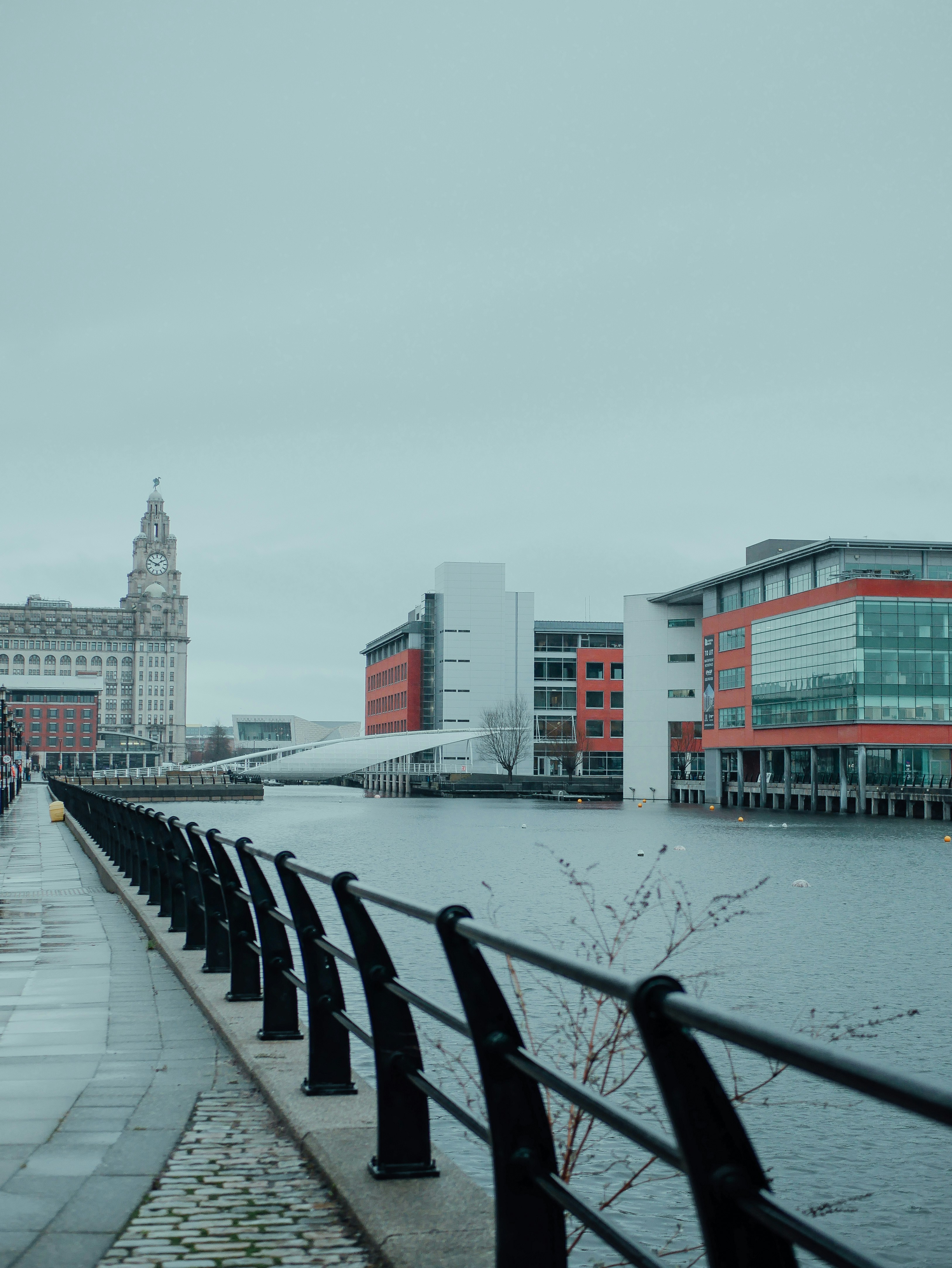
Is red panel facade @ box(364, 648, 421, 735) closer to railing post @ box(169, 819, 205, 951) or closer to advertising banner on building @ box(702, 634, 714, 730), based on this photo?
advertising banner on building @ box(702, 634, 714, 730)

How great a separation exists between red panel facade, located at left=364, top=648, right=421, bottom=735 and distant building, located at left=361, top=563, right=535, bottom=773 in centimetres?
239

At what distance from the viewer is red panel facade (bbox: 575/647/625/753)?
138 metres

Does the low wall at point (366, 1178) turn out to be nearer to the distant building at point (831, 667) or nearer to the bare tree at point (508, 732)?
the distant building at point (831, 667)

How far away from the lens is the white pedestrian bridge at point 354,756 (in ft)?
456

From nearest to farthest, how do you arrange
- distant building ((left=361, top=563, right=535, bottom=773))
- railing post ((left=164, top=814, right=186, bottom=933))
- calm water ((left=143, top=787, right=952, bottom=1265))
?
calm water ((left=143, top=787, right=952, bottom=1265))
railing post ((left=164, top=814, right=186, bottom=933))
distant building ((left=361, top=563, right=535, bottom=773))

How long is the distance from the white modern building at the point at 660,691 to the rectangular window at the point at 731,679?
1211 cm

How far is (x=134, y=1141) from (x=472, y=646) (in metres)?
139

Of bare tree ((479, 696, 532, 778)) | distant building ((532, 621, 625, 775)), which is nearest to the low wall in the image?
distant building ((532, 621, 625, 775))

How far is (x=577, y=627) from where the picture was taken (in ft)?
487

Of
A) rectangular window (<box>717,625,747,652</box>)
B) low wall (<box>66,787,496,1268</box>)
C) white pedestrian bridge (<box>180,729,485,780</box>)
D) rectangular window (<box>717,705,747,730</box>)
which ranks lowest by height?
low wall (<box>66,787,496,1268</box>)

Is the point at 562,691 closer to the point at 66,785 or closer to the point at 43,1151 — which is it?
the point at 66,785

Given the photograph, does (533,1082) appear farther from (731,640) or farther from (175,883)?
(731,640)

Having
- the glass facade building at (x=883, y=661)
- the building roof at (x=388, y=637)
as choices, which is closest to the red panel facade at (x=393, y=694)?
the building roof at (x=388, y=637)

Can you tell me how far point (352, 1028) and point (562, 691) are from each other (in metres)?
145
